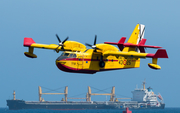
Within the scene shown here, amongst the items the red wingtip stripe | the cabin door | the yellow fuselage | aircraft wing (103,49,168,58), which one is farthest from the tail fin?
the red wingtip stripe

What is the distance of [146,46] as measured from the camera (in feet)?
159

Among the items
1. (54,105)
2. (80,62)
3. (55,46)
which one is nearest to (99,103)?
(54,105)

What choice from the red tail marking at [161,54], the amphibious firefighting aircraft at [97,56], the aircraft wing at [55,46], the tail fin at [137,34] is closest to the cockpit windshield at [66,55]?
the amphibious firefighting aircraft at [97,56]

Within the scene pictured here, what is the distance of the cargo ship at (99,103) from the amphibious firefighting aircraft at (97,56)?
389 feet

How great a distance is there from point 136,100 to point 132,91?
6.86m

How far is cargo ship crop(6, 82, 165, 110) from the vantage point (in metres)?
167

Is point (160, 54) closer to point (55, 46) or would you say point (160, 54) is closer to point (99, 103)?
point (55, 46)

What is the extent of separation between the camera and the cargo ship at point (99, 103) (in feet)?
547

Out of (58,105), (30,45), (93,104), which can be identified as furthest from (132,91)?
(30,45)

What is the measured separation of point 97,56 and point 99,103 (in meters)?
133

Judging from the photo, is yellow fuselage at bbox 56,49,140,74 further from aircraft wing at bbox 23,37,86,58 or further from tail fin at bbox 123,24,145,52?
tail fin at bbox 123,24,145,52

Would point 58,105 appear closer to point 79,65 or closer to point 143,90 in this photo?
point 143,90

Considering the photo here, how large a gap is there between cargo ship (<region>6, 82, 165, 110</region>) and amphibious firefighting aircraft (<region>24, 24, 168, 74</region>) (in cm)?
11851

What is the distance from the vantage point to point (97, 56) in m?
44.8
